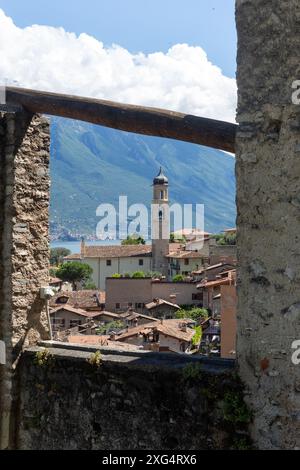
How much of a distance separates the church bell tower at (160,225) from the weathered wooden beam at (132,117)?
2917 inches

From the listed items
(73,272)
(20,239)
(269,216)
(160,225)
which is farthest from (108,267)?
(269,216)

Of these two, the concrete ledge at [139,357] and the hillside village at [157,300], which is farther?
the hillside village at [157,300]

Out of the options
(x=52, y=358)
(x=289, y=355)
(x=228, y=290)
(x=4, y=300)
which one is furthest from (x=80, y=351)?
(x=228, y=290)

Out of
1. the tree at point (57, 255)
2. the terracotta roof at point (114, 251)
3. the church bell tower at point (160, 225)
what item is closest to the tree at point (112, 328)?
the terracotta roof at point (114, 251)

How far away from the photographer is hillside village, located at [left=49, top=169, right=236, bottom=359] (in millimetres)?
19267

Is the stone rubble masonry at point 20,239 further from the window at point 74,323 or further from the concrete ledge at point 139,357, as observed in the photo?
the window at point 74,323

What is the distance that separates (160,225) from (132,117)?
308ft

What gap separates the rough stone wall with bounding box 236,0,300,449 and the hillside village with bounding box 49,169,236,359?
1990 millimetres

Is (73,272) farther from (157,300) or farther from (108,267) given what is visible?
(157,300)

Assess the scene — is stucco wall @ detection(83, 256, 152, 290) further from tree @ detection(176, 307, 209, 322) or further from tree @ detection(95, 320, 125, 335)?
tree @ detection(95, 320, 125, 335)

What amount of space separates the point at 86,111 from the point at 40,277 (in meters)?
1.77

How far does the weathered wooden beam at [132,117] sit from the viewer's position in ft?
16.1

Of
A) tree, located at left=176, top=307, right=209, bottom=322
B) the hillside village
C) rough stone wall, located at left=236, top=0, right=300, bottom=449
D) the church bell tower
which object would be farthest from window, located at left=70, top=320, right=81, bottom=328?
the church bell tower

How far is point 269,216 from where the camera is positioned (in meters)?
4.41
